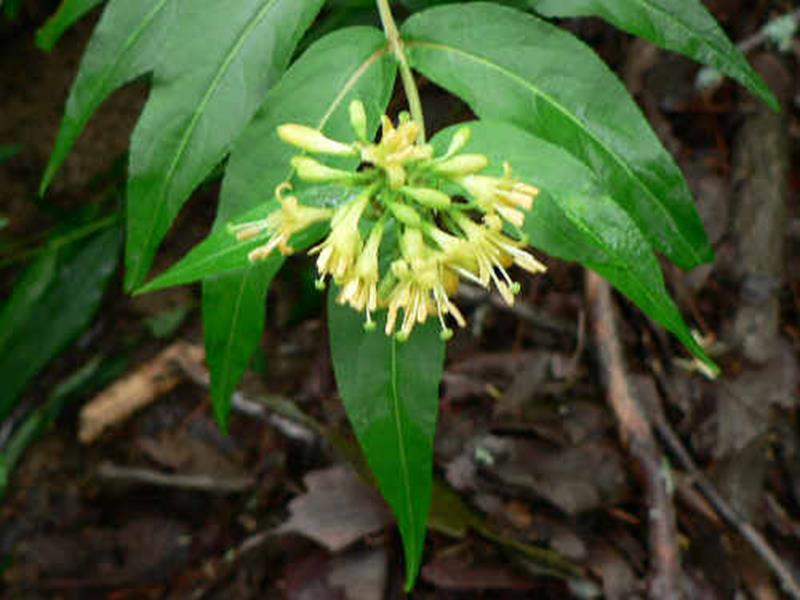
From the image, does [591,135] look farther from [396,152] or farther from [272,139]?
[272,139]

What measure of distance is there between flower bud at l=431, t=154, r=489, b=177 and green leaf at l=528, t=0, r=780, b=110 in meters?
0.45

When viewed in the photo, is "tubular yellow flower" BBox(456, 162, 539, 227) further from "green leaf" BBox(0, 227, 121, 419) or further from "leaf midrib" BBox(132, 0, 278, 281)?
"green leaf" BBox(0, 227, 121, 419)

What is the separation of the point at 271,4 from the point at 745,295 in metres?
1.70

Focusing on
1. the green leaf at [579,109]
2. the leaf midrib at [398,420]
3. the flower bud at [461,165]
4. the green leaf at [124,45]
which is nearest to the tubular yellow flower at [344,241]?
the flower bud at [461,165]

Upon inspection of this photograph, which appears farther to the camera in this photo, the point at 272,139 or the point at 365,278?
the point at 272,139

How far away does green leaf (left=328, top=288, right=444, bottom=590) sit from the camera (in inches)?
52.9

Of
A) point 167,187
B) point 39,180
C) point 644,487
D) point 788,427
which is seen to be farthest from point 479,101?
point 39,180

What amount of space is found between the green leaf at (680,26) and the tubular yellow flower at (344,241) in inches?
22.8

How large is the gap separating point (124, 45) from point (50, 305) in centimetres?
153

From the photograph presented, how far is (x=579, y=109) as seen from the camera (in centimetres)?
140

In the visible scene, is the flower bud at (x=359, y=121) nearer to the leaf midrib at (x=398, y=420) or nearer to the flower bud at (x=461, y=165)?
the flower bud at (x=461, y=165)

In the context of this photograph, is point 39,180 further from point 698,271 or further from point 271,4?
point 698,271

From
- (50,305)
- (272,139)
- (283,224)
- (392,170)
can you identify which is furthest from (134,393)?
(392,170)

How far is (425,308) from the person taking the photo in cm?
119
